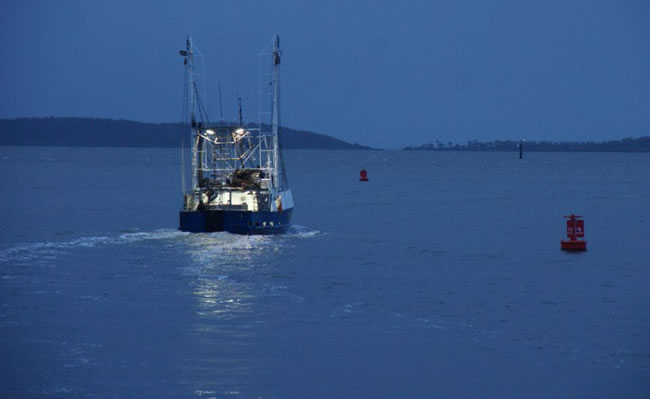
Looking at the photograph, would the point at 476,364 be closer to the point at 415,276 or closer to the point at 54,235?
the point at 415,276

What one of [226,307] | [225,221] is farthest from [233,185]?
[226,307]

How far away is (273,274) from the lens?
3609 cm

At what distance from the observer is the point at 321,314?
1092 inches

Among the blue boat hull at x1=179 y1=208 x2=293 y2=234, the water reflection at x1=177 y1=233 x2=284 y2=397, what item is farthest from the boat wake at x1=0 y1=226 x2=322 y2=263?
the blue boat hull at x1=179 y1=208 x2=293 y2=234

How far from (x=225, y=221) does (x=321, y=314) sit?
1885 centimetres

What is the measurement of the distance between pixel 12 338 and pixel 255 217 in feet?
74.0

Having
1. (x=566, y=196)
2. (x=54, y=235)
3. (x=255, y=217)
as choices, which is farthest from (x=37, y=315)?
(x=566, y=196)

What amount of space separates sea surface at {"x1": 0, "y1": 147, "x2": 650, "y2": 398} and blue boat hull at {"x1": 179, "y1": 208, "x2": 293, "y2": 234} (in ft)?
2.12

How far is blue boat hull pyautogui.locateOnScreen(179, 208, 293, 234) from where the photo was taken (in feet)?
150

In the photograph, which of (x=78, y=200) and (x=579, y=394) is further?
(x=78, y=200)

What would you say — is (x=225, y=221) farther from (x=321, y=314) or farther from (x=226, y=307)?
(x=321, y=314)

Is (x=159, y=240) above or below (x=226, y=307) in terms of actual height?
above

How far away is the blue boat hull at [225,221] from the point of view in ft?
150

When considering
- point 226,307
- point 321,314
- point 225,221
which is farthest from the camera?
point 225,221
